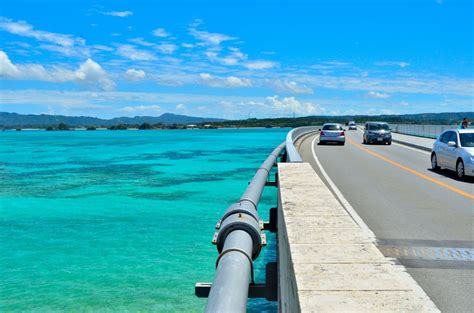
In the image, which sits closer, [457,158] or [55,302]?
[55,302]

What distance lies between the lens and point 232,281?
3275 millimetres

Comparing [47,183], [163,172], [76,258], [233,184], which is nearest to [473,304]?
[76,258]

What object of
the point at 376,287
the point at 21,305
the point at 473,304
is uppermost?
the point at 376,287

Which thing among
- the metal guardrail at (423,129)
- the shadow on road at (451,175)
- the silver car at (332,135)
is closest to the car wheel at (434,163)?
the shadow on road at (451,175)

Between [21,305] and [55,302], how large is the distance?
2.39 feet

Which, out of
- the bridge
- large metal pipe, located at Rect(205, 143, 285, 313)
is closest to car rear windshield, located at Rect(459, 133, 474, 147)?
the bridge

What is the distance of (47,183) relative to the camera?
97.3ft

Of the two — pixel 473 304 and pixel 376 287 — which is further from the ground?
pixel 376 287

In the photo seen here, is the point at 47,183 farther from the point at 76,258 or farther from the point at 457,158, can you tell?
the point at 457,158

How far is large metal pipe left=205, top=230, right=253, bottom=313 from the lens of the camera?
296 centimetres

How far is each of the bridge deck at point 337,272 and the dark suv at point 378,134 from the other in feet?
111

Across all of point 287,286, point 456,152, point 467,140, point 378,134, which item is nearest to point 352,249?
point 287,286

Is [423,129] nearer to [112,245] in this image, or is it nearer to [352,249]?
[112,245]

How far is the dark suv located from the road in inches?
782
